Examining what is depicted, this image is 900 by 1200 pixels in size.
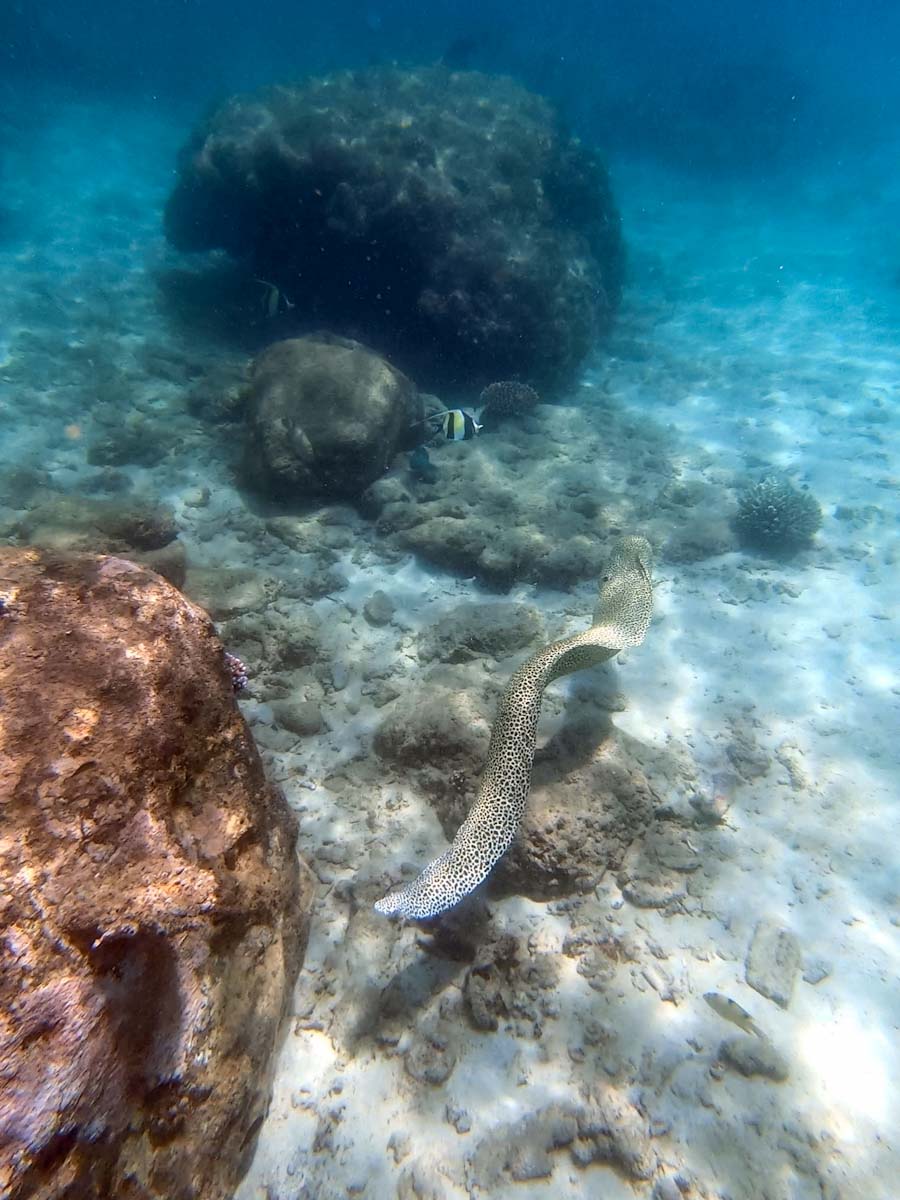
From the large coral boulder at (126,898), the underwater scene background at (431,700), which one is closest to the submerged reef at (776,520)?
the underwater scene background at (431,700)

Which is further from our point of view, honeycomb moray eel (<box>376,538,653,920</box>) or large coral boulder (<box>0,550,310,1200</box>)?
honeycomb moray eel (<box>376,538,653,920</box>)

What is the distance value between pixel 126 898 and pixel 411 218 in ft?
37.1

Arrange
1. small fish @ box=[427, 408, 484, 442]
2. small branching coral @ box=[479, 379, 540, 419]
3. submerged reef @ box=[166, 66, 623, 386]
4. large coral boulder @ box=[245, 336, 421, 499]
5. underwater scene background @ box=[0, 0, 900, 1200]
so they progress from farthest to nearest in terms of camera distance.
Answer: submerged reef @ box=[166, 66, 623, 386] → small branching coral @ box=[479, 379, 540, 419] → large coral boulder @ box=[245, 336, 421, 499] → small fish @ box=[427, 408, 484, 442] → underwater scene background @ box=[0, 0, 900, 1200]

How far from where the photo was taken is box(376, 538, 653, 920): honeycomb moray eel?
3.40 meters

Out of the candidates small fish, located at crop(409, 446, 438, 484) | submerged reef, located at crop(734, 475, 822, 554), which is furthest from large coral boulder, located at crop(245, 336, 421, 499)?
submerged reef, located at crop(734, 475, 822, 554)

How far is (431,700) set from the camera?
4.76m

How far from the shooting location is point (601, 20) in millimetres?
40000

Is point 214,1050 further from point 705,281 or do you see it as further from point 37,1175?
point 705,281

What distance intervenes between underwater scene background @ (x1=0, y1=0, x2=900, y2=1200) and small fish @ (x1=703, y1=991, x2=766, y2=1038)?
18mm

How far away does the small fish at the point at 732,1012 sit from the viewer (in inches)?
136

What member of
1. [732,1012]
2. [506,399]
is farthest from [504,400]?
[732,1012]

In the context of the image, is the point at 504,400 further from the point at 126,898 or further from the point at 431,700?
the point at 126,898

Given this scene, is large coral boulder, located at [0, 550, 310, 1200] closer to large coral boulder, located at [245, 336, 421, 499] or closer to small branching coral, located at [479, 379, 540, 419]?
large coral boulder, located at [245, 336, 421, 499]

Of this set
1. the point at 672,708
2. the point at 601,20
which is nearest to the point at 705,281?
the point at 672,708
